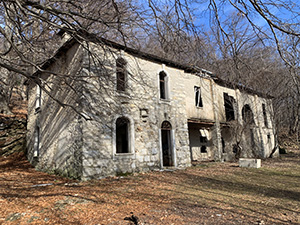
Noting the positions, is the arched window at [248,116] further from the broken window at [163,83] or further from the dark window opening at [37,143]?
the dark window opening at [37,143]

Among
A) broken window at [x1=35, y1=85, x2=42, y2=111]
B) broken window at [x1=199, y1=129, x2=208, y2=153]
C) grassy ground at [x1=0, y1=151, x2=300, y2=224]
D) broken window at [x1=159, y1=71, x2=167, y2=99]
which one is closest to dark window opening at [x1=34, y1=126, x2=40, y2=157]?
broken window at [x1=35, y1=85, x2=42, y2=111]

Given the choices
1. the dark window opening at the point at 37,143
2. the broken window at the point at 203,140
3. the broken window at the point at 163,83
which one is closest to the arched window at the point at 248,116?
the broken window at the point at 203,140

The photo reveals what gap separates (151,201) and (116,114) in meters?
4.48

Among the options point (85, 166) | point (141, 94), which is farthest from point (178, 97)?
point (85, 166)

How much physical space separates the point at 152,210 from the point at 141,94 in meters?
6.24

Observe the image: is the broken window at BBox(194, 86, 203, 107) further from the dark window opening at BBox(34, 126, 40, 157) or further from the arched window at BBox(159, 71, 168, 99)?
the dark window opening at BBox(34, 126, 40, 157)

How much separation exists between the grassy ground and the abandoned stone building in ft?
4.50

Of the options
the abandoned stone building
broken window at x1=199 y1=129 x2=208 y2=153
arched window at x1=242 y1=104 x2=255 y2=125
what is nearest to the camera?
the abandoned stone building

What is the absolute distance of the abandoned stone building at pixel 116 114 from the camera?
7801 millimetres

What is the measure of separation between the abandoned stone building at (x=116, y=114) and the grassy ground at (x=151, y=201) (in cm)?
137

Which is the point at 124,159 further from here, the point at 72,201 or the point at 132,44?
the point at 132,44

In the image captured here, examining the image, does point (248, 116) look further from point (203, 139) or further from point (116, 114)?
point (116, 114)

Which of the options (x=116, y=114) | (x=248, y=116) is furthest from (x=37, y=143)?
(x=248, y=116)

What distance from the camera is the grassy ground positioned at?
4.03 m
